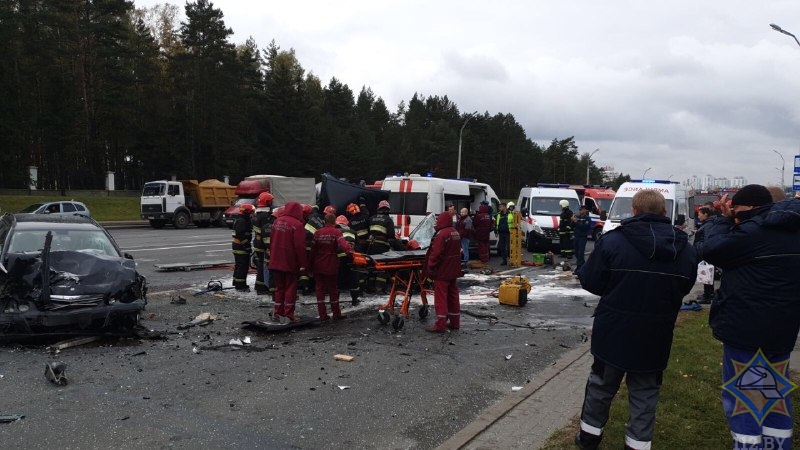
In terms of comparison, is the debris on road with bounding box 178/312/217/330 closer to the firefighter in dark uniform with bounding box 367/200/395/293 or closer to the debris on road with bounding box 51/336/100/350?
the debris on road with bounding box 51/336/100/350

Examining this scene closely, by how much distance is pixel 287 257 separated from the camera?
8.38 meters

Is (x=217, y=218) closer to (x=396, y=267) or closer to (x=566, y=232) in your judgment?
(x=566, y=232)

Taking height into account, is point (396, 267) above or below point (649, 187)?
below

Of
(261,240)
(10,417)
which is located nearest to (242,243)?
(261,240)

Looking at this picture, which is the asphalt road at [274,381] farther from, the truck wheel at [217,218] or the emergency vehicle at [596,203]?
the truck wheel at [217,218]

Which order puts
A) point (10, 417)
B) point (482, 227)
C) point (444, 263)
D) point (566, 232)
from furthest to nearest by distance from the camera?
point (566, 232)
point (482, 227)
point (444, 263)
point (10, 417)

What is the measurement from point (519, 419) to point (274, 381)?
257 centimetres

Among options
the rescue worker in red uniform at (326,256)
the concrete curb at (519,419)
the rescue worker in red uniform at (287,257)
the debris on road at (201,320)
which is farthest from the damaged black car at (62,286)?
the concrete curb at (519,419)

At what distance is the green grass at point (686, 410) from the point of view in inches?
172

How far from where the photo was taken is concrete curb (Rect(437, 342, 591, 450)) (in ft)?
14.4

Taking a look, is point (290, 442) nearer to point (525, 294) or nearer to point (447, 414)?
point (447, 414)

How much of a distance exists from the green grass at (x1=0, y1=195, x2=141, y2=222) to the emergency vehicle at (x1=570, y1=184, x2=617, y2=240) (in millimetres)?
26820

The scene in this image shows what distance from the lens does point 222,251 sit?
18.9 m

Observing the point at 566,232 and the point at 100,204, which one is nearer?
the point at 566,232
